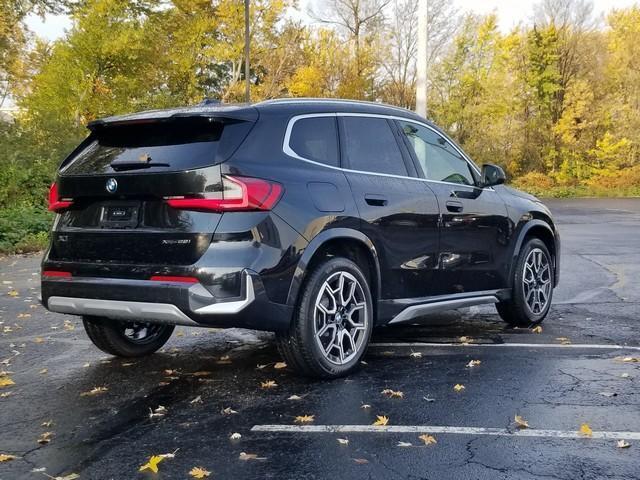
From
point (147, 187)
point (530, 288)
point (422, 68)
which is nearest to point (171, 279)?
point (147, 187)

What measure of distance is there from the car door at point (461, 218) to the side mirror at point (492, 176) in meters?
0.07

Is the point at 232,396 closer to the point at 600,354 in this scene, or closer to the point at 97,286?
the point at 97,286

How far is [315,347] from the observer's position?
476 centimetres

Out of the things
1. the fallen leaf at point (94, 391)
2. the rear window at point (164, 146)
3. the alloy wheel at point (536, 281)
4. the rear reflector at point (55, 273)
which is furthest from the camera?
the alloy wheel at point (536, 281)

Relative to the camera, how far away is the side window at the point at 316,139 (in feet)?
16.3

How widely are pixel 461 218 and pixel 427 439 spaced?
265cm

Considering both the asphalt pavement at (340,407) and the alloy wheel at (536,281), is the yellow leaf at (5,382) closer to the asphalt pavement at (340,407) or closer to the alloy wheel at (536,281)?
the asphalt pavement at (340,407)

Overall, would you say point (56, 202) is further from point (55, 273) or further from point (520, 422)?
point (520, 422)

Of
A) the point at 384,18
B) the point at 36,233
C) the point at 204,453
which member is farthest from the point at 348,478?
the point at 384,18

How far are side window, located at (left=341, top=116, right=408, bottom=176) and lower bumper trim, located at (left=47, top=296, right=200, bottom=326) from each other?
1649 mm

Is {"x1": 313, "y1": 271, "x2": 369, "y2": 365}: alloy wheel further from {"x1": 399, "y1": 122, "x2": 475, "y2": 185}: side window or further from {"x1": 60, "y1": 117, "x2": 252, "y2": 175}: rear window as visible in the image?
{"x1": 399, "y1": 122, "x2": 475, "y2": 185}: side window

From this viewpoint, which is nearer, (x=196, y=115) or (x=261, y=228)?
(x=261, y=228)

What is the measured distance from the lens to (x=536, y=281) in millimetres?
6988

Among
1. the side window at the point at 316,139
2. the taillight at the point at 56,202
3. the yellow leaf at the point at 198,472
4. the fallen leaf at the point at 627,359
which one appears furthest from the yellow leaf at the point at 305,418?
the fallen leaf at the point at 627,359
